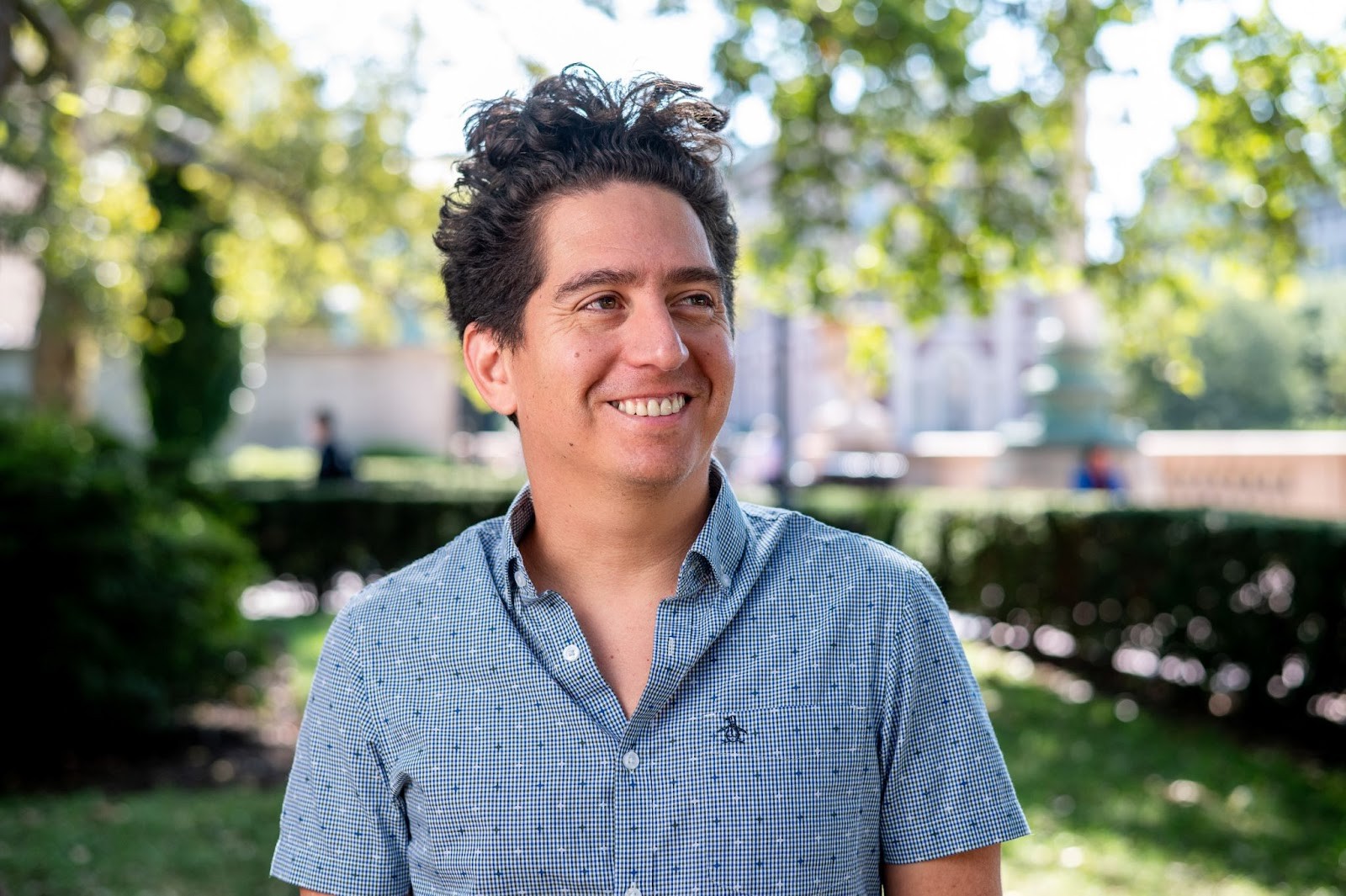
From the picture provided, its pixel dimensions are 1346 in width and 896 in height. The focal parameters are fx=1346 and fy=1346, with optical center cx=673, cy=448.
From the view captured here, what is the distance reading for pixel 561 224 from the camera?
2.08m

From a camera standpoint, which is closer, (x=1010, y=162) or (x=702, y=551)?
(x=702, y=551)

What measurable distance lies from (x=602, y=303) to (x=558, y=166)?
233mm

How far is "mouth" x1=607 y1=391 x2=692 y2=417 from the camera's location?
1994 millimetres

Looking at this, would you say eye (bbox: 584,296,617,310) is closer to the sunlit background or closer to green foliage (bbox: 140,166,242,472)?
the sunlit background

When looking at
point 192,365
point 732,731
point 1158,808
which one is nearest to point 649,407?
point 732,731

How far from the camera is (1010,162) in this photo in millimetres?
9617

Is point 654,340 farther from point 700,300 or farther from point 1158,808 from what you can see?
point 1158,808

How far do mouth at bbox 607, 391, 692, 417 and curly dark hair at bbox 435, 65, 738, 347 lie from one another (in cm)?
25

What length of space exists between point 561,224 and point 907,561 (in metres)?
0.75

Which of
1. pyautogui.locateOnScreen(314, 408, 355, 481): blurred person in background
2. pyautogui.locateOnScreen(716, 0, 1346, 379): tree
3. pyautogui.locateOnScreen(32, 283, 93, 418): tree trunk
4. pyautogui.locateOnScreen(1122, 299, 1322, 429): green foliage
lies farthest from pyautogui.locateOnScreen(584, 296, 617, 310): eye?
pyautogui.locateOnScreen(1122, 299, 1322, 429): green foliage

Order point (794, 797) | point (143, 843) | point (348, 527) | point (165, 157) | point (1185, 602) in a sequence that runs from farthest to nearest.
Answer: point (348, 527) < point (165, 157) < point (1185, 602) < point (143, 843) < point (794, 797)

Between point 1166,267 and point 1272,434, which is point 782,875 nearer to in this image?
point 1166,267

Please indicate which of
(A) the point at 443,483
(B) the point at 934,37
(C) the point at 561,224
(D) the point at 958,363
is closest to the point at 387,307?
(A) the point at 443,483

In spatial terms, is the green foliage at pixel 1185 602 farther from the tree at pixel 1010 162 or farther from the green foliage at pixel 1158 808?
the tree at pixel 1010 162
